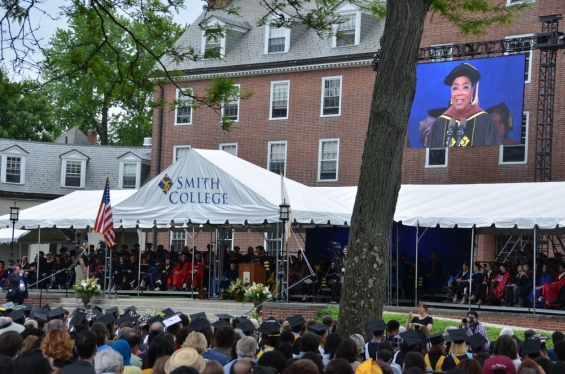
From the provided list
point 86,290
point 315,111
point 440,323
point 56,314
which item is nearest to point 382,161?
point 56,314

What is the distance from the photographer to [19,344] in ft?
29.5

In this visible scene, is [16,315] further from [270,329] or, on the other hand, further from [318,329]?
[318,329]

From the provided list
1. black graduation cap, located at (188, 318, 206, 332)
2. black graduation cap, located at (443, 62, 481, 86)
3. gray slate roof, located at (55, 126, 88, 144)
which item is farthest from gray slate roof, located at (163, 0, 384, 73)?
black graduation cap, located at (188, 318, 206, 332)

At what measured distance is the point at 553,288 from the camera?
2459 cm

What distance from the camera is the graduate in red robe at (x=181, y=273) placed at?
32.2m

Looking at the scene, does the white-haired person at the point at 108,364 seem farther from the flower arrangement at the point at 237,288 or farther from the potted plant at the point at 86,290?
the potted plant at the point at 86,290

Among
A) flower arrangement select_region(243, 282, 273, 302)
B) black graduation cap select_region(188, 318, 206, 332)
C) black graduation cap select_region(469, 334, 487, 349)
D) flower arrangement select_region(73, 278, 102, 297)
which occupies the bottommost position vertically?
flower arrangement select_region(73, 278, 102, 297)

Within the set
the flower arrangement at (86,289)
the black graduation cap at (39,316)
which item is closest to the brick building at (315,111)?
the flower arrangement at (86,289)

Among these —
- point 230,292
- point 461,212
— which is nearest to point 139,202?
point 230,292

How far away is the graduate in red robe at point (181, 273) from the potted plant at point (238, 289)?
5273 millimetres

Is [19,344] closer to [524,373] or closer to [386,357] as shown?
[386,357]

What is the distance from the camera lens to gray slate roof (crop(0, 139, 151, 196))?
52312 millimetres

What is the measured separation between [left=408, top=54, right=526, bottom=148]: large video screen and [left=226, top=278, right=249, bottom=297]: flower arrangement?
10.9 meters

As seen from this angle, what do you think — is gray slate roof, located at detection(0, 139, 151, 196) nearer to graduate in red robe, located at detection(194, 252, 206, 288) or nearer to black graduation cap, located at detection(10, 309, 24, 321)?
graduate in red robe, located at detection(194, 252, 206, 288)
